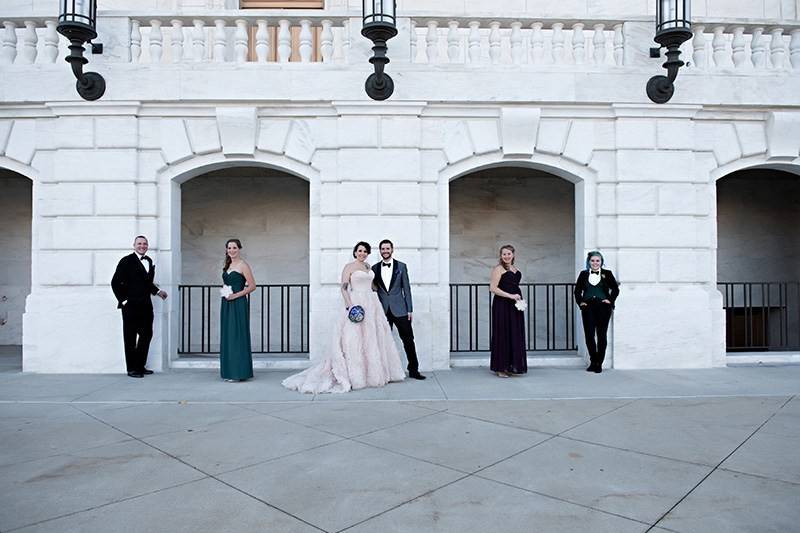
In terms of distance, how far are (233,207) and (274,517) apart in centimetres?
972

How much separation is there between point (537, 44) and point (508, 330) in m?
4.85

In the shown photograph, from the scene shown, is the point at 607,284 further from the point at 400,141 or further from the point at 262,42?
the point at 262,42

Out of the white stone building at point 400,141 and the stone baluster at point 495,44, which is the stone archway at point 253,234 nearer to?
the white stone building at point 400,141

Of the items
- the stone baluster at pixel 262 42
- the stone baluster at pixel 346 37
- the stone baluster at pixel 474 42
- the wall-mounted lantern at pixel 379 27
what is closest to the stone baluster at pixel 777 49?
the stone baluster at pixel 474 42

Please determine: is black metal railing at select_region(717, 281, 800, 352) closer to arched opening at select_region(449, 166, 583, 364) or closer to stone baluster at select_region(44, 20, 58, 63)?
arched opening at select_region(449, 166, 583, 364)

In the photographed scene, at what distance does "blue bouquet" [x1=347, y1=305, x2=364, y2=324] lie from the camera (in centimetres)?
738

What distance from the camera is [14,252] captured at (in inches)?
485

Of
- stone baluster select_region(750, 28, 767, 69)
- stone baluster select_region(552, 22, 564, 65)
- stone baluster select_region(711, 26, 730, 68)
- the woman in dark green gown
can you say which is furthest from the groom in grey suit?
stone baluster select_region(750, 28, 767, 69)

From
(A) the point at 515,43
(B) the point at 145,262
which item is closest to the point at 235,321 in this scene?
(B) the point at 145,262

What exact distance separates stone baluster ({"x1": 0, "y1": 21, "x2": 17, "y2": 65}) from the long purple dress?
8734mm

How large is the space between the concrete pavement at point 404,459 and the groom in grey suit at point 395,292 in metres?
0.86

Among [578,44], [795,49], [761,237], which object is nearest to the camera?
[578,44]

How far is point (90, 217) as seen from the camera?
28.7ft

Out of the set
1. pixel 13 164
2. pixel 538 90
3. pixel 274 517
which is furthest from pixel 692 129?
pixel 13 164
